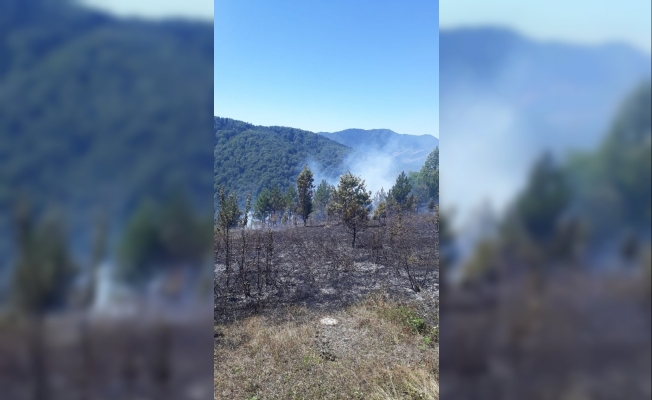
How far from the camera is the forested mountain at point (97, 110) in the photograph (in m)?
1.37

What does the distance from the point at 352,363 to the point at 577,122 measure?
3.29m

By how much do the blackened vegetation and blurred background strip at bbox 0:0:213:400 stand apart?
4.15 metres

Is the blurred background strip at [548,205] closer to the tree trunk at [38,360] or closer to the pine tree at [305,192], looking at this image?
the tree trunk at [38,360]

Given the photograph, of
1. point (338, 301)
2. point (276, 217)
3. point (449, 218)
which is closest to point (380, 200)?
point (276, 217)

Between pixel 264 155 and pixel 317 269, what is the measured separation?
1509cm

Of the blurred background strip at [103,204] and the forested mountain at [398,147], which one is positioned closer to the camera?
the blurred background strip at [103,204]

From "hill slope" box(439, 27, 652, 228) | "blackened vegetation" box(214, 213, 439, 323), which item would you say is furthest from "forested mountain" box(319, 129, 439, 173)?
"hill slope" box(439, 27, 652, 228)

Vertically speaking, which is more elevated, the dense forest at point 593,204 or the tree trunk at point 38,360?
the dense forest at point 593,204

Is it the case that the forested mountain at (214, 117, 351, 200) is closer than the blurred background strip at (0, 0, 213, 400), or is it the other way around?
the blurred background strip at (0, 0, 213, 400)

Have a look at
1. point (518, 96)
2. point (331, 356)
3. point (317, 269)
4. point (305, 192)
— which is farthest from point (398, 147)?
point (518, 96)

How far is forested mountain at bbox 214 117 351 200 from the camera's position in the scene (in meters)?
19.2

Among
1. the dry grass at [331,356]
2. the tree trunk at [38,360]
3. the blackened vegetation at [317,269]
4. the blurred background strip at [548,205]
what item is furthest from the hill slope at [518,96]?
the blackened vegetation at [317,269]

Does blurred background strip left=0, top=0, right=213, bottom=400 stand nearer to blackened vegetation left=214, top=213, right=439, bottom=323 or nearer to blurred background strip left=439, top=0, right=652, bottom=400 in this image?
blurred background strip left=439, top=0, right=652, bottom=400

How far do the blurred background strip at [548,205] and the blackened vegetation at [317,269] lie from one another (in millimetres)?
4613
